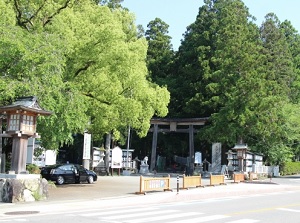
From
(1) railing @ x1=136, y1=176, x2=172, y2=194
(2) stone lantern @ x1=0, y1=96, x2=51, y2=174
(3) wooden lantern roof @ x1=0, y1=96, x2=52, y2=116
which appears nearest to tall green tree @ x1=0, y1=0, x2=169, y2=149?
(3) wooden lantern roof @ x1=0, y1=96, x2=52, y2=116

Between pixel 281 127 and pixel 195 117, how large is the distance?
10.0m

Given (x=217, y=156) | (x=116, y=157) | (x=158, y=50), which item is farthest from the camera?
(x=158, y=50)

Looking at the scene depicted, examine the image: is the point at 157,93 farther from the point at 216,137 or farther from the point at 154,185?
the point at 216,137

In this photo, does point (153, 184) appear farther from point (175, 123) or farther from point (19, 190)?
point (175, 123)

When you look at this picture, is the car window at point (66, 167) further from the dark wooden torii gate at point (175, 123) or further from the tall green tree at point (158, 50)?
the tall green tree at point (158, 50)

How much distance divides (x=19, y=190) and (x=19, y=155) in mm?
1561

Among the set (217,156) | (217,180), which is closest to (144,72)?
(217,180)

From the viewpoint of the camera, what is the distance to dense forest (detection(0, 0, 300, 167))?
16172 millimetres

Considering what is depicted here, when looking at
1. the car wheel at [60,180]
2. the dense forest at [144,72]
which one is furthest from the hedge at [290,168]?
the car wheel at [60,180]

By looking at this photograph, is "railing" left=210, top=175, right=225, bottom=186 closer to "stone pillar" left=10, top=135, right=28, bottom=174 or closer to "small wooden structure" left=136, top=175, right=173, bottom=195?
"small wooden structure" left=136, top=175, right=173, bottom=195

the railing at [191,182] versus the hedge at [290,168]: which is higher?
the hedge at [290,168]

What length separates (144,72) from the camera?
25984 mm

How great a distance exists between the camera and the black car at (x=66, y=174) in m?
23.7

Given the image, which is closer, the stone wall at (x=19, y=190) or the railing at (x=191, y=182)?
the stone wall at (x=19, y=190)
